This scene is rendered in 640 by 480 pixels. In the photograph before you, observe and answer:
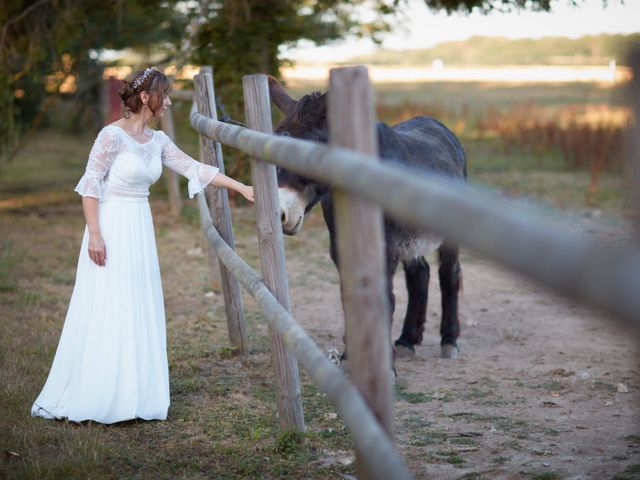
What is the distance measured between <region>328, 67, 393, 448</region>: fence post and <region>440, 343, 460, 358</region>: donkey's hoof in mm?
3447

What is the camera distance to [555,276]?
1.48 meters

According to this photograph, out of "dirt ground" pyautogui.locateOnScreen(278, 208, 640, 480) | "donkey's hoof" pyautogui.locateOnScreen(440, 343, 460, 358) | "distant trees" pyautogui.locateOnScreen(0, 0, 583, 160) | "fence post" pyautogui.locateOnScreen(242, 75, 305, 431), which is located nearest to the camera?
"dirt ground" pyautogui.locateOnScreen(278, 208, 640, 480)

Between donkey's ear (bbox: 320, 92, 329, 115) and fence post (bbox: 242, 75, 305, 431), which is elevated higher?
donkey's ear (bbox: 320, 92, 329, 115)

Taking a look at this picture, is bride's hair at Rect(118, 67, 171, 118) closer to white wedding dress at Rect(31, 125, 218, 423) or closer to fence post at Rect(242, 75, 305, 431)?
white wedding dress at Rect(31, 125, 218, 423)

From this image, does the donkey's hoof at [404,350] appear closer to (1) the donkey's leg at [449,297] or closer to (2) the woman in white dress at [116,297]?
(1) the donkey's leg at [449,297]

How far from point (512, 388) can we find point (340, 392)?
Answer: 106 inches

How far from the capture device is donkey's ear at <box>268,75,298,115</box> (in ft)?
16.7

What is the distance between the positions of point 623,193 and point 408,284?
718cm

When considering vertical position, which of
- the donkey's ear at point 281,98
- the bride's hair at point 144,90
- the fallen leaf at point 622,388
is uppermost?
the bride's hair at point 144,90

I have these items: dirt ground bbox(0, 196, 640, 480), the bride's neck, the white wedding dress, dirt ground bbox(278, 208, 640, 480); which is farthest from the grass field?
the bride's neck

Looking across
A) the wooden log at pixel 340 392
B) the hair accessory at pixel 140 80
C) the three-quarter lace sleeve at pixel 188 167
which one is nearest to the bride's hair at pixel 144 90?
the hair accessory at pixel 140 80

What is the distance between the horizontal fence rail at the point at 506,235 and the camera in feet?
4.54

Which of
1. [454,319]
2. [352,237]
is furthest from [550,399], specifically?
[352,237]

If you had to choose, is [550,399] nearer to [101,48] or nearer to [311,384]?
[311,384]
